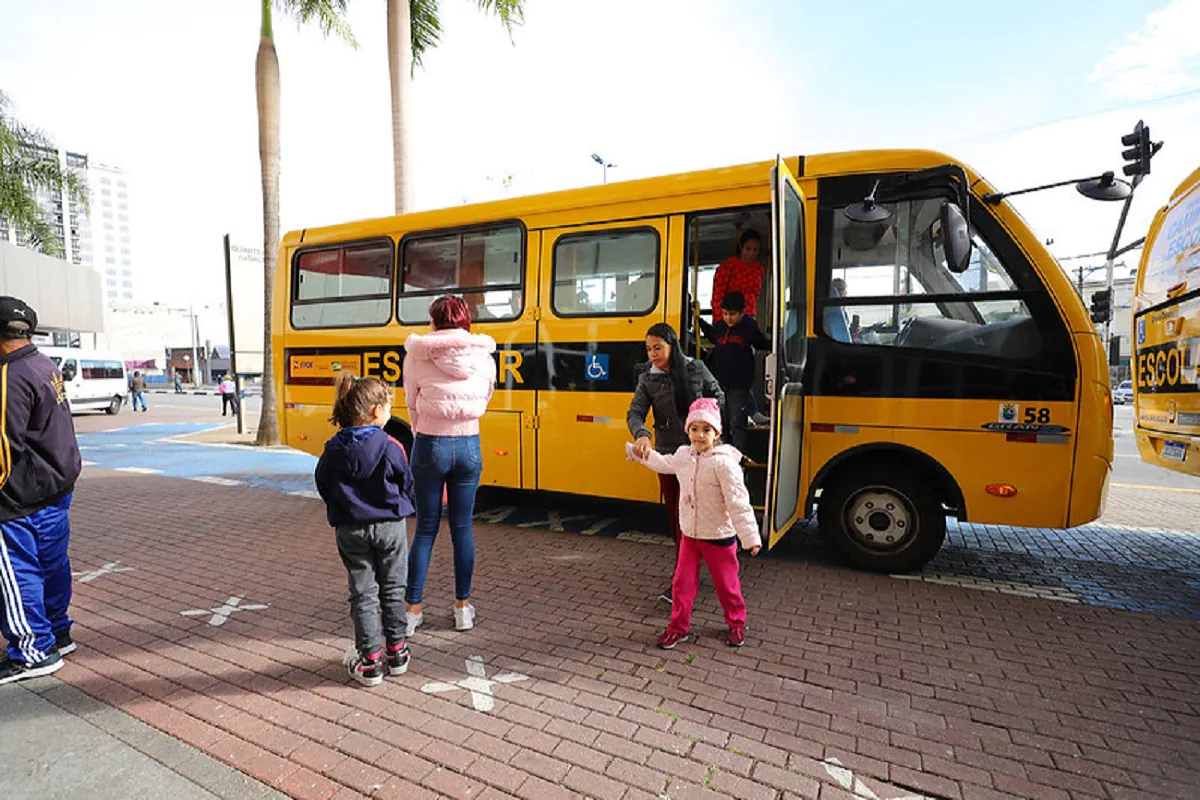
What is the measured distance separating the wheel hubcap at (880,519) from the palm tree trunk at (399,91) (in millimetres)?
9016

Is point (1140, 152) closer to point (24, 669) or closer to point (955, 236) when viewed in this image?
point (955, 236)

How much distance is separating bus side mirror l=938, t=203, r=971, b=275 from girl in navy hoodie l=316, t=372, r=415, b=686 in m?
3.54

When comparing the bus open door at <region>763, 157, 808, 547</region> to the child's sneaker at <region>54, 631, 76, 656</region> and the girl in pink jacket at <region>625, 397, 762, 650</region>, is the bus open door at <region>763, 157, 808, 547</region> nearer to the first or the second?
the girl in pink jacket at <region>625, 397, 762, 650</region>

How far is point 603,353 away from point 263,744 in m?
3.71

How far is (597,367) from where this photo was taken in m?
5.56

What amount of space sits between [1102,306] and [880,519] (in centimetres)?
240

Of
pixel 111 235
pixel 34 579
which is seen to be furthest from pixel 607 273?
pixel 111 235

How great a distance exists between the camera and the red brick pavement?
2510 millimetres

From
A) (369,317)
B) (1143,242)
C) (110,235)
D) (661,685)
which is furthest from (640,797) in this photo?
(110,235)

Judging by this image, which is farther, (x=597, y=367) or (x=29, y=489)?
(x=597, y=367)

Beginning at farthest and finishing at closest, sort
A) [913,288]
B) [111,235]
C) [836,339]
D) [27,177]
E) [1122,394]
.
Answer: [111,235]
[1122,394]
[27,177]
[836,339]
[913,288]

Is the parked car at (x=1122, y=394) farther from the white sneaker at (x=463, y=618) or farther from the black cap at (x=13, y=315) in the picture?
the black cap at (x=13, y=315)

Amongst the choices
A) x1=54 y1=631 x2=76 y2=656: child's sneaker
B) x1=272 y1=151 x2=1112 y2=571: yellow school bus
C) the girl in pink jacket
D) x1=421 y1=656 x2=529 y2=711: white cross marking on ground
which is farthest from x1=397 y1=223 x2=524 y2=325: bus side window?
x1=54 y1=631 x2=76 y2=656: child's sneaker

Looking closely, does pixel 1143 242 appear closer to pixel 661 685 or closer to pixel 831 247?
pixel 831 247
